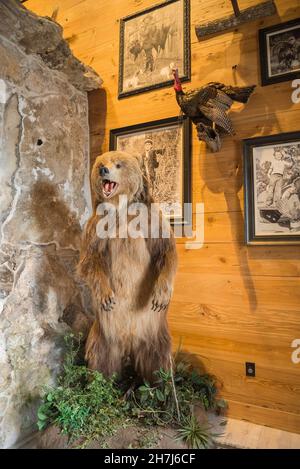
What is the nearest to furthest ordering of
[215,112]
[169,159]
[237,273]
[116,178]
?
[116,178] < [215,112] < [237,273] < [169,159]

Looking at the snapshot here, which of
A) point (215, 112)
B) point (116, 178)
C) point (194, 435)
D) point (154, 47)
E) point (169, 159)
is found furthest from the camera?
point (154, 47)

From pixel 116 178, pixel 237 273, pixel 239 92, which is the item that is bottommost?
pixel 237 273

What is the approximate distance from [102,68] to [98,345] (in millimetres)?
1982

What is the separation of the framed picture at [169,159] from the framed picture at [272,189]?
1.21 ft

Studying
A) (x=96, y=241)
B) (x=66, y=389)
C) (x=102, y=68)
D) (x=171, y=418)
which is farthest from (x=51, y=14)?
(x=171, y=418)

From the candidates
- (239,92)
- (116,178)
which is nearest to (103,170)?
(116,178)

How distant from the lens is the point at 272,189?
1.66 meters

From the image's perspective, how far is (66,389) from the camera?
149 centimetres

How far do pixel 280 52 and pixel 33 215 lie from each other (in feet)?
5.37

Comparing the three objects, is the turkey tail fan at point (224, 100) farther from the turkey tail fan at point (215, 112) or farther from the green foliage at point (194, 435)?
the green foliage at point (194, 435)

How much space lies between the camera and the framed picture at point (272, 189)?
1.61m

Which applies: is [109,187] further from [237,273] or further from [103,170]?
[237,273]
